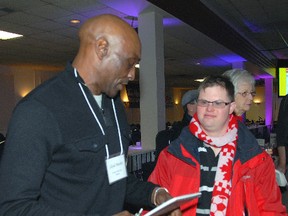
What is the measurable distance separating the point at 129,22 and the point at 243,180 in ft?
15.2

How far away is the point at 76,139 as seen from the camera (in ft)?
3.42

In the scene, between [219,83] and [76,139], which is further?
[219,83]

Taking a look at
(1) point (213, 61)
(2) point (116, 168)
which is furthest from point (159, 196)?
(1) point (213, 61)

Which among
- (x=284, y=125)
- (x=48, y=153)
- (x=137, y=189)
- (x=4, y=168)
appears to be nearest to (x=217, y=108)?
(x=137, y=189)

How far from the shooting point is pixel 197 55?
30.4 ft

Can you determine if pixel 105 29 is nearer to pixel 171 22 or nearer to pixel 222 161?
pixel 222 161

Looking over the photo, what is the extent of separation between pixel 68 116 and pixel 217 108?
0.89 meters

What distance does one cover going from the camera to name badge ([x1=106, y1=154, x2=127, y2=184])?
1148mm

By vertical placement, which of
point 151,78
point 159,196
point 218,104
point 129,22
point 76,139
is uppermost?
point 129,22

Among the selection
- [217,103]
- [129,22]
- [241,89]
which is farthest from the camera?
[129,22]

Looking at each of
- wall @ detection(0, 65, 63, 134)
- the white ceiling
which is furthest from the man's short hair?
wall @ detection(0, 65, 63, 134)

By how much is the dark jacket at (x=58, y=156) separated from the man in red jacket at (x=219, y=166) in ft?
1.59

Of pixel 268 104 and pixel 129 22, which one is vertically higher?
pixel 129 22

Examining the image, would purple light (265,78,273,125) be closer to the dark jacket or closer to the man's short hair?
the man's short hair
